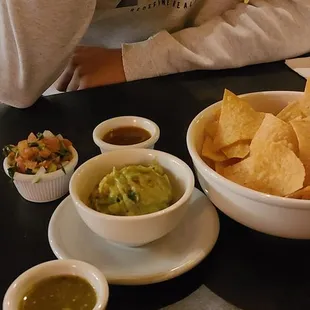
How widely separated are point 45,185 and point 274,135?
341 mm

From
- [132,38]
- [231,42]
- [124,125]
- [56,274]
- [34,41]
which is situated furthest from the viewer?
[132,38]

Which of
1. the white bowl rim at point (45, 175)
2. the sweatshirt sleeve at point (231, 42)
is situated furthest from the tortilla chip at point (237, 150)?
the sweatshirt sleeve at point (231, 42)

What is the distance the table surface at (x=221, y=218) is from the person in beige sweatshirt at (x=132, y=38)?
0.12ft

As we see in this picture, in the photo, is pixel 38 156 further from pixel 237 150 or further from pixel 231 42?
pixel 231 42

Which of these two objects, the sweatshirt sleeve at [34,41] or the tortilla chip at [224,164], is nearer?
the tortilla chip at [224,164]

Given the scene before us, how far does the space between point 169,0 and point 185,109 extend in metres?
0.35

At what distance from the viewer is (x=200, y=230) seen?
752 millimetres

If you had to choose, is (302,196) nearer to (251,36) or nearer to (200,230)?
(200,230)

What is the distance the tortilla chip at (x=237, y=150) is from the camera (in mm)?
786

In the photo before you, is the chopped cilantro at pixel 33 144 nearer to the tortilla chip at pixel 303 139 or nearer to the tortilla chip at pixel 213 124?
the tortilla chip at pixel 213 124

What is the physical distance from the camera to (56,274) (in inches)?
25.4

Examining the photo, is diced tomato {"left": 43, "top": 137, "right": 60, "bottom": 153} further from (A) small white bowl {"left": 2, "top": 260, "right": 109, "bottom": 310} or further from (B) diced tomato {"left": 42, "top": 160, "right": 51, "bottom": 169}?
(A) small white bowl {"left": 2, "top": 260, "right": 109, "bottom": 310}

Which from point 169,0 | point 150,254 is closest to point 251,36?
point 169,0

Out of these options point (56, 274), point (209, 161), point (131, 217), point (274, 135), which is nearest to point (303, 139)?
point (274, 135)
